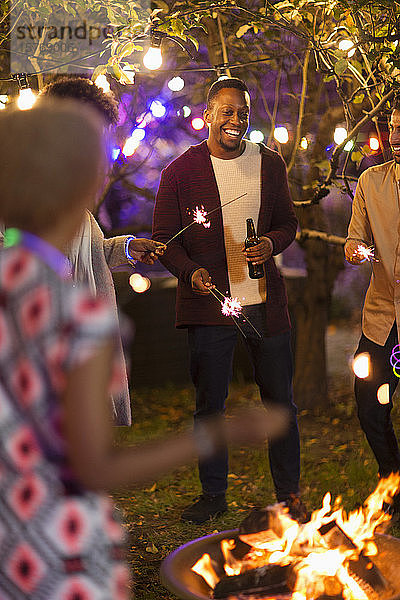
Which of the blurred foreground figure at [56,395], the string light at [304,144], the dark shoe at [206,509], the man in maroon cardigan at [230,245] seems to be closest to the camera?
the blurred foreground figure at [56,395]

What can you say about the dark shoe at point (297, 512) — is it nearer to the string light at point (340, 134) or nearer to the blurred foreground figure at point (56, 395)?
the blurred foreground figure at point (56, 395)

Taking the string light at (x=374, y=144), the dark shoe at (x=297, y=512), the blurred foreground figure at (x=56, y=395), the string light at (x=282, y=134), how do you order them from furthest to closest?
the string light at (x=282, y=134) < the string light at (x=374, y=144) < the dark shoe at (x=297, y=512) < the blurred foreground figure at (x=56, y=395)

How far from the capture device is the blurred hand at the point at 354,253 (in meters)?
3.74

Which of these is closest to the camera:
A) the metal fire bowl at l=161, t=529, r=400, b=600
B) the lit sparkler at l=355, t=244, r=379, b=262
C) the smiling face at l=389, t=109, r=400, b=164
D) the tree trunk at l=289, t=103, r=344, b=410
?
the metal fire bowl at l=161, t=529, r=400, b=600

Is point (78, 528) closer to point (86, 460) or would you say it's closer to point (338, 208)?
point (86, 460)

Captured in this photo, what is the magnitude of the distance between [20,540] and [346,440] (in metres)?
4.67

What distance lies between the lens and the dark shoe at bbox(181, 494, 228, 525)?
14.1ft

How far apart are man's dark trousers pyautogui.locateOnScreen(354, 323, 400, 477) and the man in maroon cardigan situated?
392 millimetres

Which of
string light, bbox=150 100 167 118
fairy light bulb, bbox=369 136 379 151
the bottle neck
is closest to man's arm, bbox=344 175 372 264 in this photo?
the bottle neck

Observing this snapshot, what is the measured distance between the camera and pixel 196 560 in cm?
249

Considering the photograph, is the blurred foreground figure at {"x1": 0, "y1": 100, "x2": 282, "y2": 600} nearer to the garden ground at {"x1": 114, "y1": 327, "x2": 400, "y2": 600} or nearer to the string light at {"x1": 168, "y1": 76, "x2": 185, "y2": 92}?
the garden ground at {"x1": 114, "y1": 327, "x2": 400, "y2": 600}

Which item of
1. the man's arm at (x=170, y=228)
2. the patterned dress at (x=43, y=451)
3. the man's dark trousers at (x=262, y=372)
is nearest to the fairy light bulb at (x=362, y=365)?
the man's dark trousers at (x=262, y=372)

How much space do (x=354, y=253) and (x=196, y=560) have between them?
1775 millimetres

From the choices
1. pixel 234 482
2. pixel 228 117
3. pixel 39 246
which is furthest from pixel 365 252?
pixel 39 246
